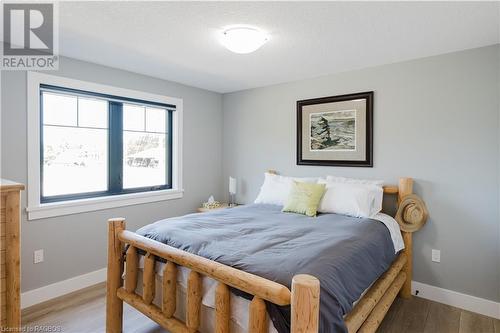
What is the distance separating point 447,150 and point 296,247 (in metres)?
1.83

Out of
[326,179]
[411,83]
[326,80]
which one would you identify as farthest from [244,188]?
[411,83]

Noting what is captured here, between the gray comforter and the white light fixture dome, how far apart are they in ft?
4.48

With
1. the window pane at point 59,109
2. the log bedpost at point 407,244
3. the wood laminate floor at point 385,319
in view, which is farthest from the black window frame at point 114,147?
the log bedpost at point 407,244

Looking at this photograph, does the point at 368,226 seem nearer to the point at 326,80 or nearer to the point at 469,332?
the point at 469,332

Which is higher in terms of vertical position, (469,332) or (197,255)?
(197,255)

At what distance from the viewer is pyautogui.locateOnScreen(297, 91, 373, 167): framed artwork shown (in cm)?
308

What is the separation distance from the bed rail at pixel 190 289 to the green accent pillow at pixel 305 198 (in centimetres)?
139

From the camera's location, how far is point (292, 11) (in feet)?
6.09

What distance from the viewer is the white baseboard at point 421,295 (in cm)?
247

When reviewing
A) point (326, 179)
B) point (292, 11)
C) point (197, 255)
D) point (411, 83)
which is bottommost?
point (197, 255)

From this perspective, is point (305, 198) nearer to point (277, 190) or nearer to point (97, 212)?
point (277, 190)

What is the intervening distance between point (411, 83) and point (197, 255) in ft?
8.33

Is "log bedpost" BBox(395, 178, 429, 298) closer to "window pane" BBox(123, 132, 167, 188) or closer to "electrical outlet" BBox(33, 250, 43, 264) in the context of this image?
"window pane" BBox(123, 132, 167, 188)

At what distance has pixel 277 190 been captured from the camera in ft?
10.6
